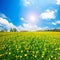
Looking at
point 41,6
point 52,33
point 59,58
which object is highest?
Answer: point 41,6

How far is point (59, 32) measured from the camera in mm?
11195

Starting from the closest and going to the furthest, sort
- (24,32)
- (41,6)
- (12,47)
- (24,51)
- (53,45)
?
(24,51) < (12,47) < (53,45) < (41,6) < (24,32)

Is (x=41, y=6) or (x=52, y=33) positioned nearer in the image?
(x=41, y=6)

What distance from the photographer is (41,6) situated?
8648mm

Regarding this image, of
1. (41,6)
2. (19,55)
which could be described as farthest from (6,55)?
(41,6)

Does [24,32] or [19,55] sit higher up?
[24,32]

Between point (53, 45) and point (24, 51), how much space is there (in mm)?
1345

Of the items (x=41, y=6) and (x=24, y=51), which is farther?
(x=41, y=6)

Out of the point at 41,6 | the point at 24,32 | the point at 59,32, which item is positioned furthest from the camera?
the point at 59,32

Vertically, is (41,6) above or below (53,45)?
above

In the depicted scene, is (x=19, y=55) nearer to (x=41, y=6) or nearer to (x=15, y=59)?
(x=15, y=59)

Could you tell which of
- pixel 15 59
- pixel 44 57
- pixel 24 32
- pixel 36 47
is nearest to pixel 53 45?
pixel 36 47

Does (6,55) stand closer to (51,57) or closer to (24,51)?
(24,51)

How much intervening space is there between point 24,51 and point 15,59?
1.90ft
